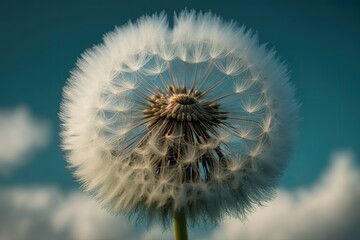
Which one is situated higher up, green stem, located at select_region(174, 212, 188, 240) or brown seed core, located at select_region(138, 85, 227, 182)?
brown seed core, located at select_region(138, 85, 227, 182)

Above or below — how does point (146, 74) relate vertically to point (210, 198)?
above

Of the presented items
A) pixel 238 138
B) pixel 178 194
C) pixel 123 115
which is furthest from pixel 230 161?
pixel 123 115

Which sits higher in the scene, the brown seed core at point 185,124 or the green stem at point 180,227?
the brown seed core at point 185,124

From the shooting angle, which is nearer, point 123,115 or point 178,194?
point 178,194

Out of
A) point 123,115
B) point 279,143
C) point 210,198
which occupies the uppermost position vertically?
point 123,115

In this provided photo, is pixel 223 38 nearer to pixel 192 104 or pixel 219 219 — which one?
pixel 192 104
